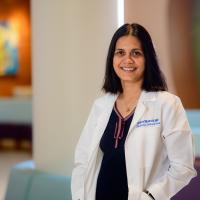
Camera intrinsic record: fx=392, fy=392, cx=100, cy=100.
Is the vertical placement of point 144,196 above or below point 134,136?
below

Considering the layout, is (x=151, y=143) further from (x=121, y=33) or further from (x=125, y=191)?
(x=121, y=33)

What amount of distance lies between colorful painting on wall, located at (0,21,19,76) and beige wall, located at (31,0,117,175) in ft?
15.5

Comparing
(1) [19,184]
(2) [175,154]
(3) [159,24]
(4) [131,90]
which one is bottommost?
(1) [19,184]

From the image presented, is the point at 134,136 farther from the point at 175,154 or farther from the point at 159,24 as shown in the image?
the point at 159,24

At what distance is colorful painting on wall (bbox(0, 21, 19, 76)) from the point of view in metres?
7.38

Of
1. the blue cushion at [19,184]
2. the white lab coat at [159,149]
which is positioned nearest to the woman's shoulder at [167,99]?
the white lab coat at [159,149]

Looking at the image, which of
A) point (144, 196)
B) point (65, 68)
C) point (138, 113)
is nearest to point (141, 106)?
point (138, 113)

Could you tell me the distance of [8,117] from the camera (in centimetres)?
743

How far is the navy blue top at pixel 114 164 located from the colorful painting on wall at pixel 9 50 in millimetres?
5971

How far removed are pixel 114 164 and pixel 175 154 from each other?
10.3 inches

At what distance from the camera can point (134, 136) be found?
1.57 metres

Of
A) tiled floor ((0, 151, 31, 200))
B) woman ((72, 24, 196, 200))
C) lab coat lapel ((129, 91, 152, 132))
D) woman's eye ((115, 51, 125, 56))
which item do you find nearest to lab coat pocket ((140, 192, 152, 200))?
woman ((72, 24, 196, 200))

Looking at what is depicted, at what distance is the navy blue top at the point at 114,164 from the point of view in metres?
1.60

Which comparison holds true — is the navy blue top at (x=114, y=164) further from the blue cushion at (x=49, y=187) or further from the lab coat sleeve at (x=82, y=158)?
the blue cushion at (x=49, y=187)
